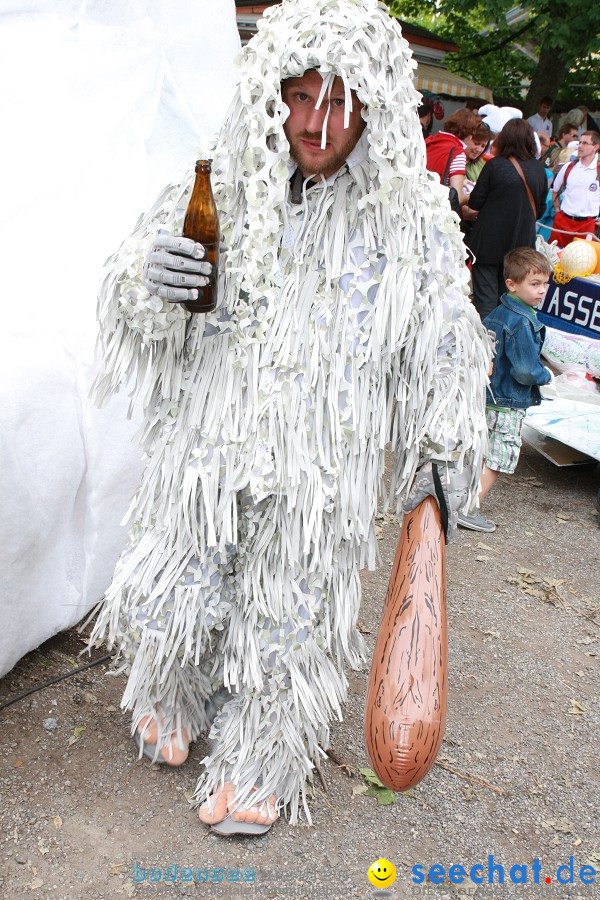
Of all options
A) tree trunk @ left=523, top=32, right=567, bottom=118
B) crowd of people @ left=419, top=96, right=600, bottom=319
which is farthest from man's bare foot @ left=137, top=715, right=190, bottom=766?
tree trunk @ left=523, top=32, right=567, bottom=118

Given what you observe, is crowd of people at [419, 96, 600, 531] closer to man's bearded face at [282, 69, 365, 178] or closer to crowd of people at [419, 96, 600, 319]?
crowd of people at [419, 96, 600, 319]

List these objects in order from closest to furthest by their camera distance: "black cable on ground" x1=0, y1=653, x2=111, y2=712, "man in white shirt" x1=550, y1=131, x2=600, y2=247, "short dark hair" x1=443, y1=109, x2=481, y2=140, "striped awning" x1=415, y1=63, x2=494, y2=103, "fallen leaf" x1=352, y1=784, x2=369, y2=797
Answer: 1. "fallen leaf" x1=352, y1=784, x2=369, y2=797
2. "black cable on ground" x1=0, y1=653, x2=111, y2=712
3. "short dark hair" x1=443, y1=109, x2=481, y2=140
4. "man in white shirt" x1=550, y1=131, x2=600, y2=247
5. "striped awning" x1=415, y1=63, x2=494, y2=103

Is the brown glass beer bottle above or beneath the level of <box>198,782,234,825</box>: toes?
above

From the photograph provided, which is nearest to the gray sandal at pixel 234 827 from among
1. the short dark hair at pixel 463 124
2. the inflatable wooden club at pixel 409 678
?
the inflatable wooden club at pixel 409 678

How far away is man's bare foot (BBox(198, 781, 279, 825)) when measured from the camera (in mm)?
2178

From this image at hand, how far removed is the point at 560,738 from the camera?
2.86 m

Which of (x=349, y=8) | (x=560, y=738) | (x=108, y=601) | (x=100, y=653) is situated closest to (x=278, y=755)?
(x=108, y=601)

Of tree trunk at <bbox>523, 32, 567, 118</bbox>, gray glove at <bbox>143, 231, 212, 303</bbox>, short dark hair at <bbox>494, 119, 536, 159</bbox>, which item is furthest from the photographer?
tree trunk at <bbox>523, 32, 567, 118</bbox>

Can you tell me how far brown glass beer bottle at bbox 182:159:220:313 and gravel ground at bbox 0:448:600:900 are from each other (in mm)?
1314

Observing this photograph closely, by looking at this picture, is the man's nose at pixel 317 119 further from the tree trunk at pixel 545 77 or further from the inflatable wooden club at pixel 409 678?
the tree trunk at pixel 545 77

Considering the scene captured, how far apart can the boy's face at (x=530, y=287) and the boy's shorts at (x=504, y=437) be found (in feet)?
1.71

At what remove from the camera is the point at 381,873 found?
218cm

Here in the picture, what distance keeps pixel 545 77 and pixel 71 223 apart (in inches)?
489

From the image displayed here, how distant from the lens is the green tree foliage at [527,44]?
12328 millimetres
